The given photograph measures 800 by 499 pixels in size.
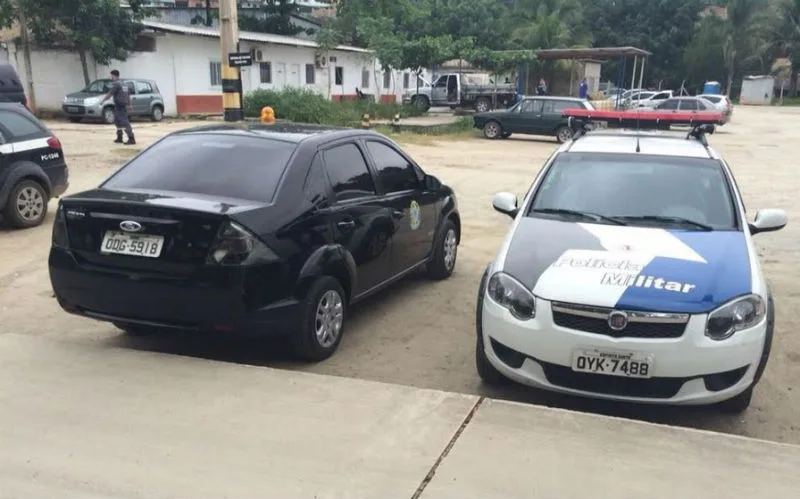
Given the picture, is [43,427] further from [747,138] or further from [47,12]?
[747,138]

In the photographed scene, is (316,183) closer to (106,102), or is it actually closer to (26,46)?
(106,102)

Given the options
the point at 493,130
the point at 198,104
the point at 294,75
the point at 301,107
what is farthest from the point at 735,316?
the point at 294,75

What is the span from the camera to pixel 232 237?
419 centimetres

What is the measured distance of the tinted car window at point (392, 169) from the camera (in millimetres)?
5863

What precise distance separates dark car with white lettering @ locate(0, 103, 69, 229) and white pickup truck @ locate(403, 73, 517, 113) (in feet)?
84.8

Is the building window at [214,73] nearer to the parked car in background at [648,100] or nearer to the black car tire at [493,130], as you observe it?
the black car tire at [493,130]

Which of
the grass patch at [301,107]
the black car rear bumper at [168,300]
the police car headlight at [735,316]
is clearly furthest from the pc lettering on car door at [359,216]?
the grass patch at [301,107]

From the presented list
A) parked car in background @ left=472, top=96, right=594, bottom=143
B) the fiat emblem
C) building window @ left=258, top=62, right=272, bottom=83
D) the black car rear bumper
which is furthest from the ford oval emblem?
building window @ left=258, top=62, right=272, bottom=83

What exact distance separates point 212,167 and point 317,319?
131cm

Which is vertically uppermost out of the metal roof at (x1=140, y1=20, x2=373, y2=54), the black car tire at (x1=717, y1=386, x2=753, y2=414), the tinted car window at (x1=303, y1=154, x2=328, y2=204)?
the metal roof at (x1=140, y1=20, x2=373, y2=54)

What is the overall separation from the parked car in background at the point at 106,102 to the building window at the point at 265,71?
7.10 metres

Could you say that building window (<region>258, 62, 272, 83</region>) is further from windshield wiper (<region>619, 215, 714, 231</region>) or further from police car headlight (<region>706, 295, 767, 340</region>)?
police car headlight (<region>706, 295, 767, 340</region>)

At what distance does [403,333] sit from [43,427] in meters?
2.73

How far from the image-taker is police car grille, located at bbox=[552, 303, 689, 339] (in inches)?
146
